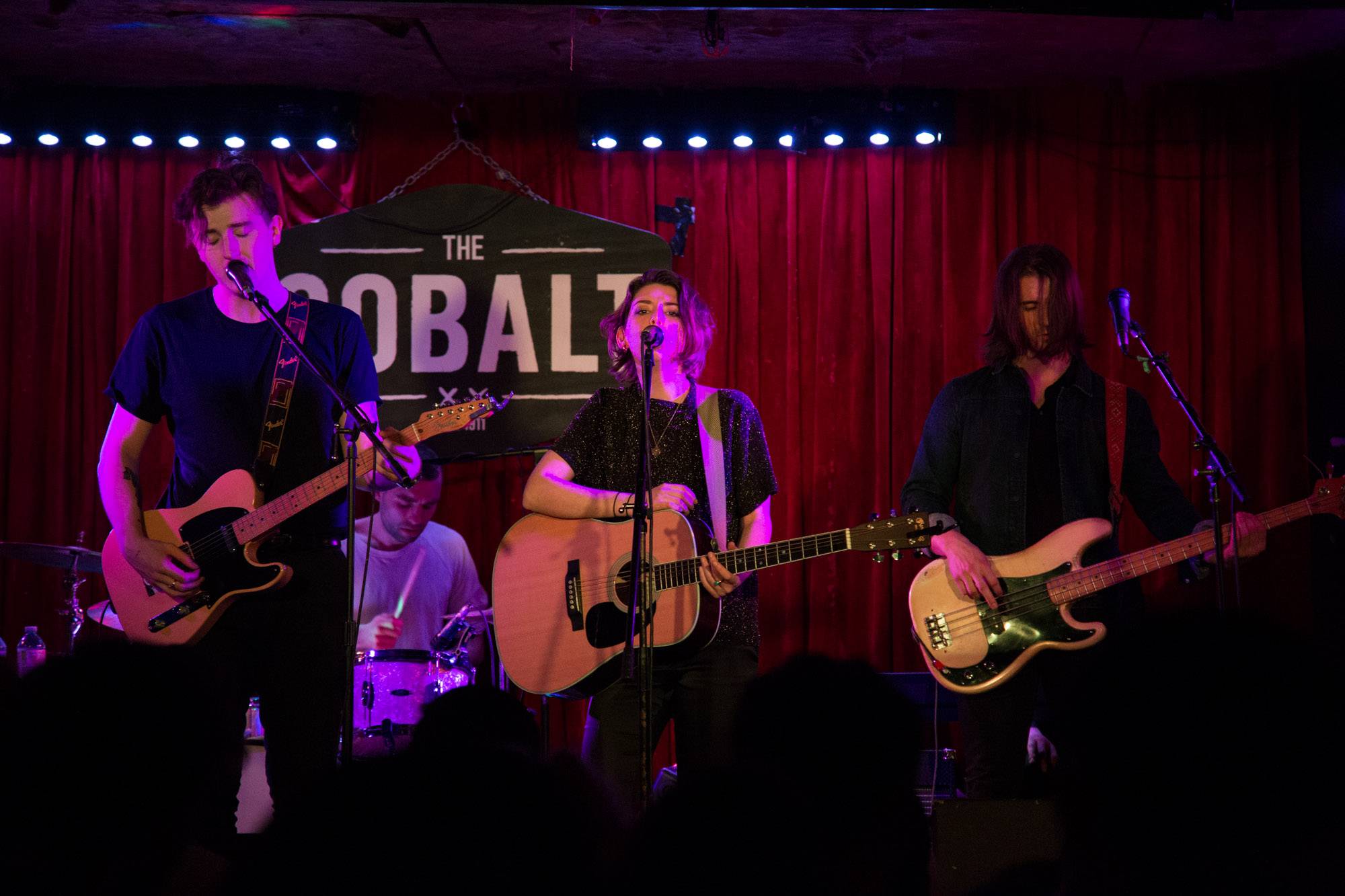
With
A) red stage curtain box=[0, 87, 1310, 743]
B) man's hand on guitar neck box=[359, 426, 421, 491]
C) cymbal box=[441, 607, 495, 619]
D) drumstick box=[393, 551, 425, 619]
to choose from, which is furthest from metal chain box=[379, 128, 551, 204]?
man's hand on guitar neck box=[359, 426, 421, 491]

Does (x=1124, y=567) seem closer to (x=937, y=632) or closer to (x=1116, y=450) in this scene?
(x=1116, y=450)

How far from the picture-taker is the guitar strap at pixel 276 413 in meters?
3.67

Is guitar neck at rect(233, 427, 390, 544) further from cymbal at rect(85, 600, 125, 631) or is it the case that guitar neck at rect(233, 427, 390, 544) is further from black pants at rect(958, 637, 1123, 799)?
black pants at rect(958, 637, 1123, 799)

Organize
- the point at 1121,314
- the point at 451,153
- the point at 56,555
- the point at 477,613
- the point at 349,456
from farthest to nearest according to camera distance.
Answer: the point at 451,153 < the point at 477,613 < the point at 56,555 < the point at 1121,314 < the point at 349,456

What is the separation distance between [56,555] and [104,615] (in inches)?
15.8

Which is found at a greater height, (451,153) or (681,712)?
(451,153)

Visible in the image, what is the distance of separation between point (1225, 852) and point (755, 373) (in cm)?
512

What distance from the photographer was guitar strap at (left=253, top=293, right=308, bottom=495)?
3668mm

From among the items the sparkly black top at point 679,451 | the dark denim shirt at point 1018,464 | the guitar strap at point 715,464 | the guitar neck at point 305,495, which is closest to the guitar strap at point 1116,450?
the dark denim shirt at point 1018,464

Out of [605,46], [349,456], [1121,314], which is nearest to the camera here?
[349,456]

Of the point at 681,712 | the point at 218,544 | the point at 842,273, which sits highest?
the point at 842,273

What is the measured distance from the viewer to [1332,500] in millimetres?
4008

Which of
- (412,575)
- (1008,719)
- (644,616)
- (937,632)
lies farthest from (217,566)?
(1008,719)

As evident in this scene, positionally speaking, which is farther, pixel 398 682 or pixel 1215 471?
pixel 398 682
